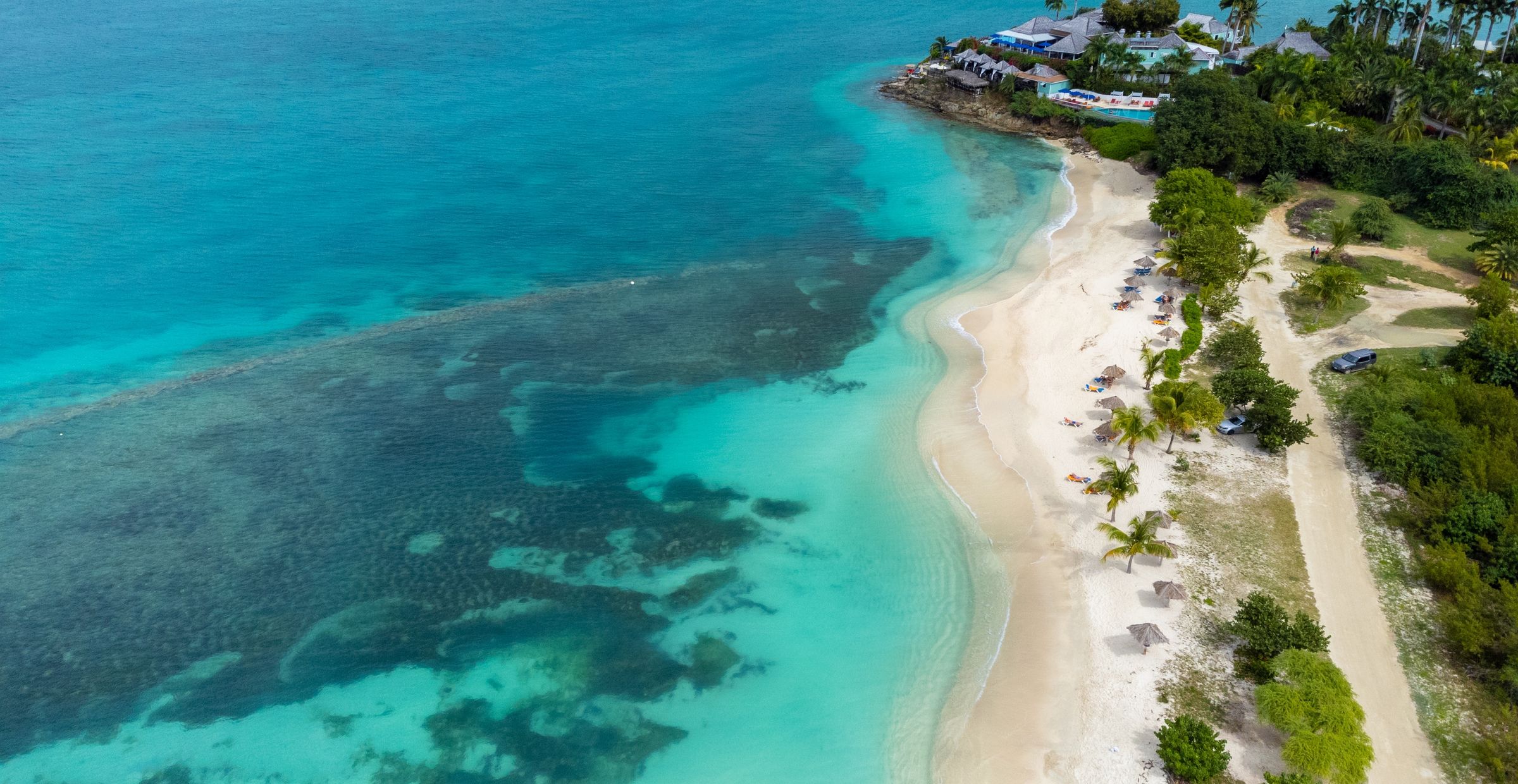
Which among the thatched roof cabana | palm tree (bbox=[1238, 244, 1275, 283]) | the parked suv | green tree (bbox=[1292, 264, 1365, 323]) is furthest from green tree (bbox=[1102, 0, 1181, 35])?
the parked suv

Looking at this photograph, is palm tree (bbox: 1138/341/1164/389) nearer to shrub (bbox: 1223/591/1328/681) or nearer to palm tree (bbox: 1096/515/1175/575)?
palm tree (bbox: 1096/515/1175/575)

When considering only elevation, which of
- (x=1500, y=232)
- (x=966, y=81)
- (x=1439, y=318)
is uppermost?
(x=966, y=81)

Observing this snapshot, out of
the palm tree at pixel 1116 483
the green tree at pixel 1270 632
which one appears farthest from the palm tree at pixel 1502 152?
the green tree at pixel 1270 632

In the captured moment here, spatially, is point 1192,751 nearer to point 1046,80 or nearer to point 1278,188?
point 1278,188

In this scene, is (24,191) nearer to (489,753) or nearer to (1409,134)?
(489,753)

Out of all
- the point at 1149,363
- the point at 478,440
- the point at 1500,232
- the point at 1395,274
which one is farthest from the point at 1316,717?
the point at 1500,232

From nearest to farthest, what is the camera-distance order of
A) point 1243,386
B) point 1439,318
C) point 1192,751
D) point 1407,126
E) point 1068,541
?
point 1192,751
point 1068,541
point 1243,386
point 1439,318
point 1407,126

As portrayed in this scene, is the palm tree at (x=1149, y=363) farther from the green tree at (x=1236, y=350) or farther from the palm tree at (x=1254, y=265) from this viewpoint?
the palm tree at (x=1254, y=265)
